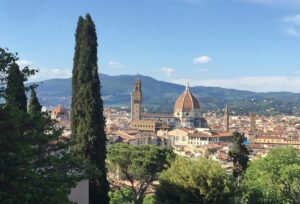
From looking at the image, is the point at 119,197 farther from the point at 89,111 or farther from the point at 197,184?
the point at 89,111

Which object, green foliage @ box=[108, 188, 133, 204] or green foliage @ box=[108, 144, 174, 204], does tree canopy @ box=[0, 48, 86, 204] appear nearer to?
green foliage @ box=[108, 188, 133, 204]

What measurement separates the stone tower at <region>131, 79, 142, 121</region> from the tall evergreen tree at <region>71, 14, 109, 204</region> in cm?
10707

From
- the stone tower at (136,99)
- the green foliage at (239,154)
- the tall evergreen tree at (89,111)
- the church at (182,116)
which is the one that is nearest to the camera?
the tall evergreen tree at (89,111)

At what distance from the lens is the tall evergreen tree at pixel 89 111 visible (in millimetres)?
15141

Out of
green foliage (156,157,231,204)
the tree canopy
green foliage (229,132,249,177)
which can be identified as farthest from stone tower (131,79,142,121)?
the tree canopy

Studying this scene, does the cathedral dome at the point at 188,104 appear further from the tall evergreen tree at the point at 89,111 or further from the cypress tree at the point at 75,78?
the tall evergreen tree at the point at 89,111

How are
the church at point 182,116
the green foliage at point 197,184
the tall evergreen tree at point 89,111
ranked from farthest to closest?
the church at point 182,116 → the green foliage at point 197,184 → the tall evergreen tree at point 89,111

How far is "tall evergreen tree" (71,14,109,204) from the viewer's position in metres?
15.1

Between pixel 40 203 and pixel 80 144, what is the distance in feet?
27.2

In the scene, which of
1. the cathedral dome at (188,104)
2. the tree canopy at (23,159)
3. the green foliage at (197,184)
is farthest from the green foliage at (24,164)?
the cathedral dome at (188,104)

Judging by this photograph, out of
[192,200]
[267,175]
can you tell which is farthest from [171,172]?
[267,175]

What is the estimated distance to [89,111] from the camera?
600 inches

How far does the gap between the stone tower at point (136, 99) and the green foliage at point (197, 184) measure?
10558 cm

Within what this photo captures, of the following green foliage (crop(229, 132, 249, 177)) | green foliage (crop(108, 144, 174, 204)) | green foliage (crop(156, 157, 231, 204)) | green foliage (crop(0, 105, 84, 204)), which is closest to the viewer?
green foliage (crop(0, 105, 84, 204))
